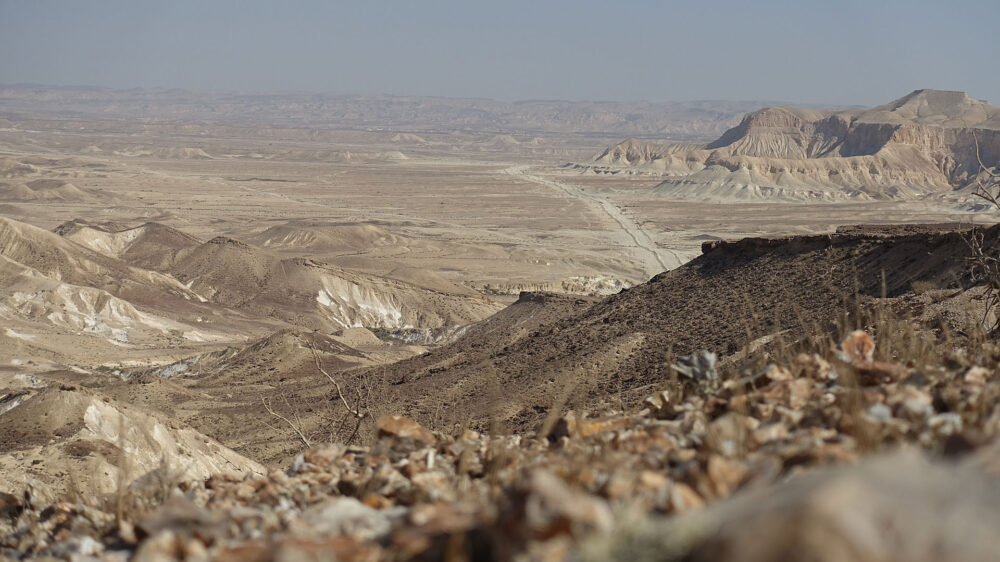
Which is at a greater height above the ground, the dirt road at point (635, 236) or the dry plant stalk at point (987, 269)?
the dry plant stalk at point (987, 269)

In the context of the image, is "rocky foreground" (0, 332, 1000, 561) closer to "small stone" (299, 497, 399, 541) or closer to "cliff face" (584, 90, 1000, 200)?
"small stone" (299, 497, 399, 541)

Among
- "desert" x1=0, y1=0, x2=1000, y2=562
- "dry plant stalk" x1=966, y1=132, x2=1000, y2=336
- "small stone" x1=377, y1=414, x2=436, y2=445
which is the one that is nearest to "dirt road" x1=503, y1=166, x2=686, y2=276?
"desert" x1=0, y1=0, x2=1000, y2=562

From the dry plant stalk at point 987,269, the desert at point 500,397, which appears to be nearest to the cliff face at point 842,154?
the desert at point 500,397

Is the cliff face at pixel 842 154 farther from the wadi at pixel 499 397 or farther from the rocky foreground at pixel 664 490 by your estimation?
the rocky foreground at pixel 664 490

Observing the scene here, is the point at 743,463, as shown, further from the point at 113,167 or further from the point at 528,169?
the point at 528,169

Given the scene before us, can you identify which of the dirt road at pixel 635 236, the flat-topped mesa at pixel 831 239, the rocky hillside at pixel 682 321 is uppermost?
the flat-topped mesa at pixel 831 239

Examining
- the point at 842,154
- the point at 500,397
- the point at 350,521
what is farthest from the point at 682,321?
the point at 842,154

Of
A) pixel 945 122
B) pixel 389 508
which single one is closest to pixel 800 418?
pixel 389 508
